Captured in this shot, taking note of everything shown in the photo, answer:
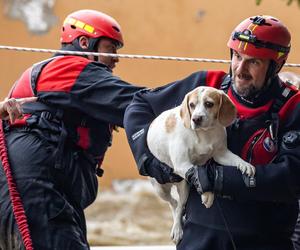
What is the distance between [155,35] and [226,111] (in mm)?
7183

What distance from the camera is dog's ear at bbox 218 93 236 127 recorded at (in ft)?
12.6

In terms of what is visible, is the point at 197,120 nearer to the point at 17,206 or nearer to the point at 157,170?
the point at 157,170

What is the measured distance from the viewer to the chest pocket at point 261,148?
12.9 feet

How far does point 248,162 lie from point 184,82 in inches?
18.0

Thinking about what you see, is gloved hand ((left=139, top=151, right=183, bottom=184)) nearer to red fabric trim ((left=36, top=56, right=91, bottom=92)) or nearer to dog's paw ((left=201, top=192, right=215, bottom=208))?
dog's paw ((left=201, top=192, right=215, bottom=208))

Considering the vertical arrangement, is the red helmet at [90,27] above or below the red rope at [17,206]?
above

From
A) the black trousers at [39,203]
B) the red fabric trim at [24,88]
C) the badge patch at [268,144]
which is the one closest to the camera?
the badge patch at [268,144]

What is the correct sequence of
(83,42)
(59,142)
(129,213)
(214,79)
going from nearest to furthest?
(214,79) → (59,142) → (83,42) → (129,213)

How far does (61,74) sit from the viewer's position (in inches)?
182

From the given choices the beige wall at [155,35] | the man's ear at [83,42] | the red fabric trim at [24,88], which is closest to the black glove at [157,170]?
the red fabric trim at [24,88]

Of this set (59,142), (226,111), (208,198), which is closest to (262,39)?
(226,111)

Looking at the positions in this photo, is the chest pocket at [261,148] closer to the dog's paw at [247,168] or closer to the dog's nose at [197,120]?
the dog's paw at [247,168]

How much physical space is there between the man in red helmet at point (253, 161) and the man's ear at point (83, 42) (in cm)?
102

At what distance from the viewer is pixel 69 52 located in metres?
4.76
